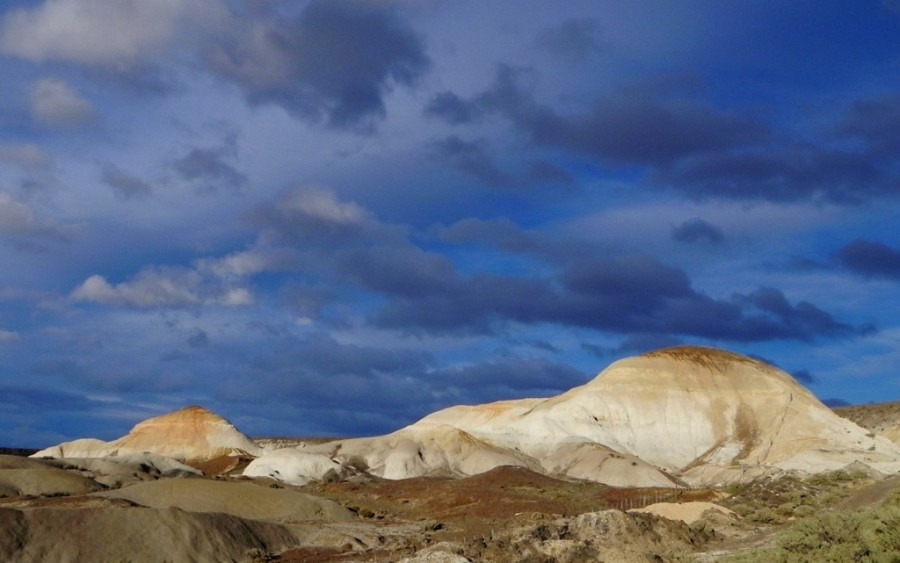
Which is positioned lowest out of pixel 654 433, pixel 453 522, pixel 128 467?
pixel 453 522

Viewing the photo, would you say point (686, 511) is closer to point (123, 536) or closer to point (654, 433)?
point (123, 536)

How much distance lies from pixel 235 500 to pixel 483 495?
17131 mm

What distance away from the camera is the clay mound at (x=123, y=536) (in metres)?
30.1

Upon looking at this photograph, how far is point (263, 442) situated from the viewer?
5669 inches

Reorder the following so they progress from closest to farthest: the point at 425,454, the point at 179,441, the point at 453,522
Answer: the point at 453,522, the point at 425,454, the point at 179,441

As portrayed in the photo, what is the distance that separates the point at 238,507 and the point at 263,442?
100m

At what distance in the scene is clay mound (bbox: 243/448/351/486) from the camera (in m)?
78.3

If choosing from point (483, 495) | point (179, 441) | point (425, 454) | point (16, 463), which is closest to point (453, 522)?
point (483, 495)

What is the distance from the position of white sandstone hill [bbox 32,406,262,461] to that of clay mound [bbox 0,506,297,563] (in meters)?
75.9

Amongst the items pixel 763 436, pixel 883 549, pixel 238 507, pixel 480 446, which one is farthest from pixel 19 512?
pixel 763 436

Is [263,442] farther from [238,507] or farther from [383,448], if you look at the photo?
[238,507]

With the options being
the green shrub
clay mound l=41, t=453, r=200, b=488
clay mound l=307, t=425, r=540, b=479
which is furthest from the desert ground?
clay mound l=41, t=453, r=200, b=488

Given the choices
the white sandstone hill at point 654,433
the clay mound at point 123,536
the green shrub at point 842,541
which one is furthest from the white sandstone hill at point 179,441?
the green shrub at point 842,541

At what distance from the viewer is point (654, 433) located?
275 ft
